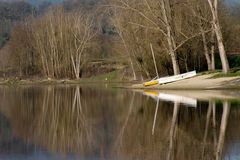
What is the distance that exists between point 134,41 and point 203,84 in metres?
22.6

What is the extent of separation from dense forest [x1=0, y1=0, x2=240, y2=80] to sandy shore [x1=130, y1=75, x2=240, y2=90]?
92.9 inches

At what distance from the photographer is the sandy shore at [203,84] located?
1367 inches

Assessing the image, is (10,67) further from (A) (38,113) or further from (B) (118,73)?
(A) (38,113)

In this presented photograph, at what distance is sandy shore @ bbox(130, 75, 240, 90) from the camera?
3473 centimetres

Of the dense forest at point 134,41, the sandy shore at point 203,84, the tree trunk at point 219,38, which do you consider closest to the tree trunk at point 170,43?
the dense forest at point 134,41

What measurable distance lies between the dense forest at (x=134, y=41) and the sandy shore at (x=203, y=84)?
236cm

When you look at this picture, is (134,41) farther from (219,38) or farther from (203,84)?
(203,84)

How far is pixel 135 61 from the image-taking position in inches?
2442

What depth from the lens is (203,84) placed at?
37.2 meters

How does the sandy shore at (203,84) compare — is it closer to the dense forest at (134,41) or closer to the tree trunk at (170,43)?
the dense forest at (134,41)

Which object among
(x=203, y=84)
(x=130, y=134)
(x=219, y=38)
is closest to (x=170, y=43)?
(x=219, y=38)

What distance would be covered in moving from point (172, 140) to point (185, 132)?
1.39 m

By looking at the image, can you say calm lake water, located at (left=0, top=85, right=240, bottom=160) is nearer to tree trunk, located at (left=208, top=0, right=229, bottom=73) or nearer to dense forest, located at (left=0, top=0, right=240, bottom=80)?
tree trunk, located at (left=208, top=0, right=229, bottom=73)

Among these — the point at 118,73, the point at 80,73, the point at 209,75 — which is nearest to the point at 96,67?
the point at 80,73
